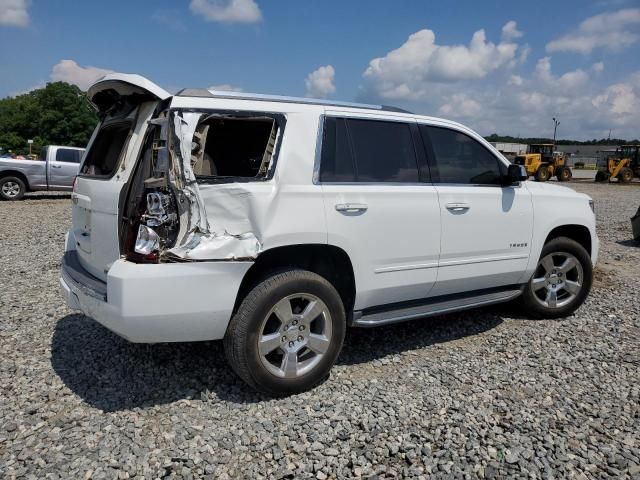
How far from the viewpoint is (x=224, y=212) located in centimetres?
300

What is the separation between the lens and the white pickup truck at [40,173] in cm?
1513

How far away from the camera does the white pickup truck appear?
49.6 feet

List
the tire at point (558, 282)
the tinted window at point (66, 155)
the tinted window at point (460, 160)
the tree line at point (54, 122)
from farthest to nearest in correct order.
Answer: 1. the tree line at point (54, 122)
2. the tinted window at point (66, 155)
3. the tire at point (558, 282)
4. the tinted window at point (460, 160)

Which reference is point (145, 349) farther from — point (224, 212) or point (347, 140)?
point (347, 140)

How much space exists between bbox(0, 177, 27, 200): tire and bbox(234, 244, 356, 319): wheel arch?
49.3 ft

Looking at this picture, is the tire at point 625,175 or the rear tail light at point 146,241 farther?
the tire at point 625,175

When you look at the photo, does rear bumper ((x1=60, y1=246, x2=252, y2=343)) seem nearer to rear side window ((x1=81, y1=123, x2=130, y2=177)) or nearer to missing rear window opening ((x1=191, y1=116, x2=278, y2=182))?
missing rear window opening ((x1=191, y1=116, x2=278, y2=182))

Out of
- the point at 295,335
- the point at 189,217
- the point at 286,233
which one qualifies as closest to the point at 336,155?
the point at 286,233

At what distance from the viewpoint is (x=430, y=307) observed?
394 centimetres

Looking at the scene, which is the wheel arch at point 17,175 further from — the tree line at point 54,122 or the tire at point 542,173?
the tree line at point 54,122

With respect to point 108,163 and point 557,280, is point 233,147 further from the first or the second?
point 557,280

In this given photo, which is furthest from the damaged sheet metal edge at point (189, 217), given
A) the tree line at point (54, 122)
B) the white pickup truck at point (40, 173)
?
the tree line at point (54, 122)

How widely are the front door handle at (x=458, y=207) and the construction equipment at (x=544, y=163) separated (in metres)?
28.1

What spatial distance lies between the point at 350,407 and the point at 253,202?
1.45 meters
